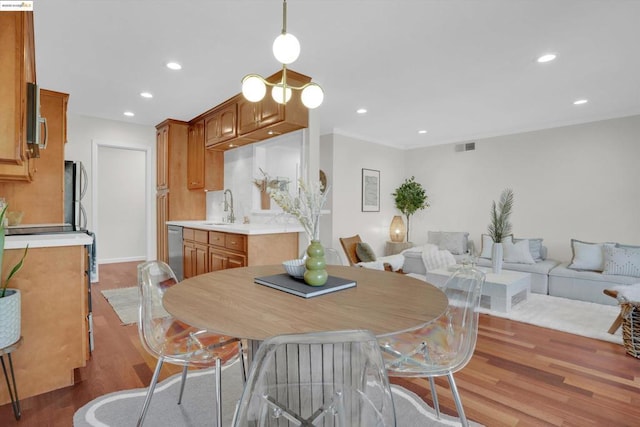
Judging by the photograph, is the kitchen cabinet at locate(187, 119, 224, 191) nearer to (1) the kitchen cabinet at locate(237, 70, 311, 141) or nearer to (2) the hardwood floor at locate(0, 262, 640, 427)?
(1) the kitchen cabinet at locate(237, 70, 311, 141)

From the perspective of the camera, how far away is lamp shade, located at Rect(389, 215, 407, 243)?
641 cm

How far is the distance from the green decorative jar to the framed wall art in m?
4.38

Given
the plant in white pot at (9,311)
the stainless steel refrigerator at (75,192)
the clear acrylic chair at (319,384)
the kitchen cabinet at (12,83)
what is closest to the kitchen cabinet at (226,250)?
the plant in white pot at (9,311)

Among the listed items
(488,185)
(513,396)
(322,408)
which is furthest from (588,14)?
(488,185)

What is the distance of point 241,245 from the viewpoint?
3211 millimetres

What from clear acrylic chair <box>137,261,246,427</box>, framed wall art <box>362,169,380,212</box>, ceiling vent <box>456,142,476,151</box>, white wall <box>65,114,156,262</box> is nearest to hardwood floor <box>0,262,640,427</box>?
clear acrylic chair <box>137,261,246,427</box>

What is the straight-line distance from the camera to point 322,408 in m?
0.89

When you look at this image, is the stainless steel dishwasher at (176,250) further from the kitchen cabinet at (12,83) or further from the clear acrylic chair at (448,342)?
the clear acrylic chair at (448,342)

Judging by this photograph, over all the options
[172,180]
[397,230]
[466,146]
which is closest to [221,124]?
[172,180]

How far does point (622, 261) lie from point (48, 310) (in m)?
5.65

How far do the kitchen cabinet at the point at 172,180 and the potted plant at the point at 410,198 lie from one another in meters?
3.68

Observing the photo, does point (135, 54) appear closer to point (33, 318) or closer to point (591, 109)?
point (33, 318)

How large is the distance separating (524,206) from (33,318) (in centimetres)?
603

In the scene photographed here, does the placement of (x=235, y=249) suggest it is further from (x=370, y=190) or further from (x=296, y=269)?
(x=370, y=190)
